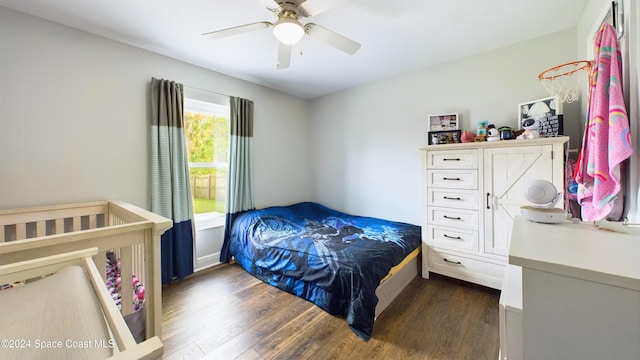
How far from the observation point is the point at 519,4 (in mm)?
1791

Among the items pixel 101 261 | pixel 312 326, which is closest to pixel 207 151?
pixel 101 261

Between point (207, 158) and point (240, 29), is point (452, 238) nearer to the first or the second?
point (240, 29)

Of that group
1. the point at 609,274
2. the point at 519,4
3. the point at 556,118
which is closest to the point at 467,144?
the point at 556,118

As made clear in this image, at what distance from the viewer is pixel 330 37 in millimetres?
1761

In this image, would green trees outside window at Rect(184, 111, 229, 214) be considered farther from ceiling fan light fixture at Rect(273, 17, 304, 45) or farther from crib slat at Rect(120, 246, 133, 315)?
ceiling fan light fixture at Rect(273, 17, 304, 45)

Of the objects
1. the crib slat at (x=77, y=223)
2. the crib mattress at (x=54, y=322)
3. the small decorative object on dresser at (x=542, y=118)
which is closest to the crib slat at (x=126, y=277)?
the crib mattress at (x=54, y=322)

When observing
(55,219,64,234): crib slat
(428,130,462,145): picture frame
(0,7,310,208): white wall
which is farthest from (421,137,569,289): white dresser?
(55,219,64,234): crib slat

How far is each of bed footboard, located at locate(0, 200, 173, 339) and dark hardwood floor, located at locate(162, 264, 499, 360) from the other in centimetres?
48

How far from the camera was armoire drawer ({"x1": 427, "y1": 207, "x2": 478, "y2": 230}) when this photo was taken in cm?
233

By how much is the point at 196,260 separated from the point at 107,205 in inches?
43.1

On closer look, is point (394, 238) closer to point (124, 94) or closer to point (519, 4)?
point (519, 4)

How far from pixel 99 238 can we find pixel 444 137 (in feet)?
9.95

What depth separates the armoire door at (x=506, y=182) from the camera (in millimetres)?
1987

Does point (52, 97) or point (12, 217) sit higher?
point (52, 97)
